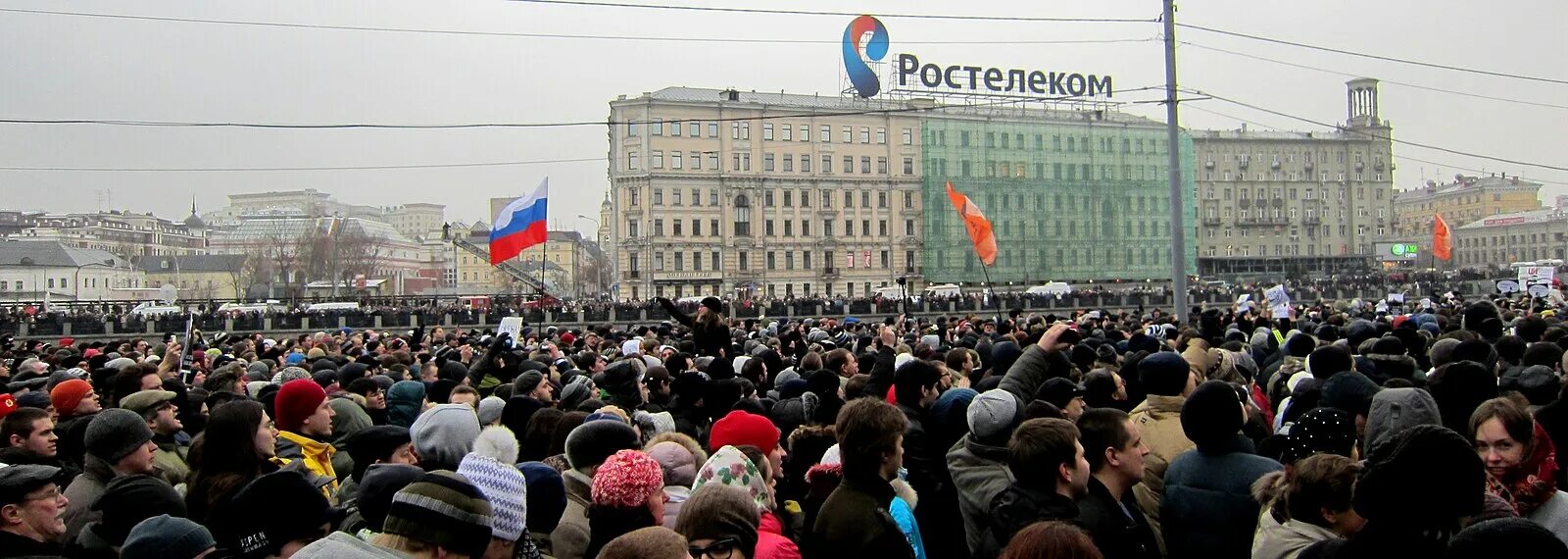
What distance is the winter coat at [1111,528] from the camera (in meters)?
4.27

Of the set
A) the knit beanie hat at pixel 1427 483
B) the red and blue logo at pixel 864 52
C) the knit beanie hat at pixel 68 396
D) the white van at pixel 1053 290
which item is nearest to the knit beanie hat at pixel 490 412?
the knit beanie hat at pixel 68 396

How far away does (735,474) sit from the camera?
457 centimetres

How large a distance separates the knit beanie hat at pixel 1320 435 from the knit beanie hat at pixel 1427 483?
1485 millimetres

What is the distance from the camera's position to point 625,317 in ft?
169

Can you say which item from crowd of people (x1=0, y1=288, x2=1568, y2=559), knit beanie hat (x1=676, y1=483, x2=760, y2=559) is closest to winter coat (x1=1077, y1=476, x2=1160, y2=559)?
crowd of people (x1=0, y1=288, x2=1568, y2=559)

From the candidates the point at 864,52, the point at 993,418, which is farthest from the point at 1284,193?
the point at 993,418

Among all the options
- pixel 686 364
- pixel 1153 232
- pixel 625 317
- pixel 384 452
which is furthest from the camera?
pixel 1153 232

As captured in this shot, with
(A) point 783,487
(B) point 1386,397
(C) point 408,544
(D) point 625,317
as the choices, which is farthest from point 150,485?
(D) point 625,317

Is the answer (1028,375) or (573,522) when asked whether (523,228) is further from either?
(573,522)

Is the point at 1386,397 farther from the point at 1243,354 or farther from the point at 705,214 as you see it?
the point at 705,214

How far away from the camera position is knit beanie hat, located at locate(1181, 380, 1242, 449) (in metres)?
4.57

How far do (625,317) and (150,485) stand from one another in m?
47.0

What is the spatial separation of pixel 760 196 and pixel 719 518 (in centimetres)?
7875

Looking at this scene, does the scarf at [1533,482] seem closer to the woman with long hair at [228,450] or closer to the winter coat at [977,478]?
the winter coat at [977,478]
